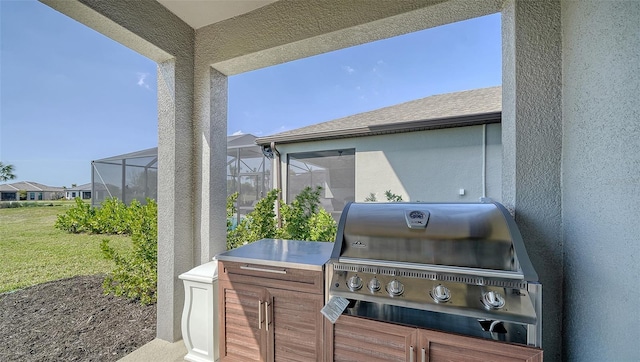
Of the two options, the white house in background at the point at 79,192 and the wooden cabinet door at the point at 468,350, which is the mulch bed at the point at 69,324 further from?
the wooden cabinet door at the point at 468,350

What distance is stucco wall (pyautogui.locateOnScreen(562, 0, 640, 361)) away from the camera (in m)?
1.04

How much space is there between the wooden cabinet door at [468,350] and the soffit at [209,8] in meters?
2.76

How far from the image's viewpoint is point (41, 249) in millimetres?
2693

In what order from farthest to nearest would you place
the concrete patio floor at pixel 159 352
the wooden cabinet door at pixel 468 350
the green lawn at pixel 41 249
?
1. the green lawn at pixel 41 249
2. the concrete patio floor at pixel 159 352
3. the wooden cabinet door at pixel 468 350

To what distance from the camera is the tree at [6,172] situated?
2023 mm

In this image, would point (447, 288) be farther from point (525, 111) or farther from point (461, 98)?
point (461, 98)

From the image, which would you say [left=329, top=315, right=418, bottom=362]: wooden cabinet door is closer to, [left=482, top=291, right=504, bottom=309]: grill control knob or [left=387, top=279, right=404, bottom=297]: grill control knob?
[left=387, top=279, right=404, bottom=297]: grill control knob

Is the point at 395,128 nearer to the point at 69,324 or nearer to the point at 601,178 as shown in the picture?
the point at 601,178

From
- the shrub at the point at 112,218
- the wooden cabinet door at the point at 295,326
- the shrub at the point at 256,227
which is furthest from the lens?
the shrub at the point at 112,218

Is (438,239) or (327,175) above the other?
(327,175)

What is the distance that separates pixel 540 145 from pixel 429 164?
3177 mm

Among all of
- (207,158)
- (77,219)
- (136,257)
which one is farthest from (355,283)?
(77,219)

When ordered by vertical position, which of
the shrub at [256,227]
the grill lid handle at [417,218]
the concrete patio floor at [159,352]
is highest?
the grill lid handle at [417,218]

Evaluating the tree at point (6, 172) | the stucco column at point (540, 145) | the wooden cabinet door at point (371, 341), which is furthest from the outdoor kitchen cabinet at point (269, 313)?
the tree at point (6, 172)
